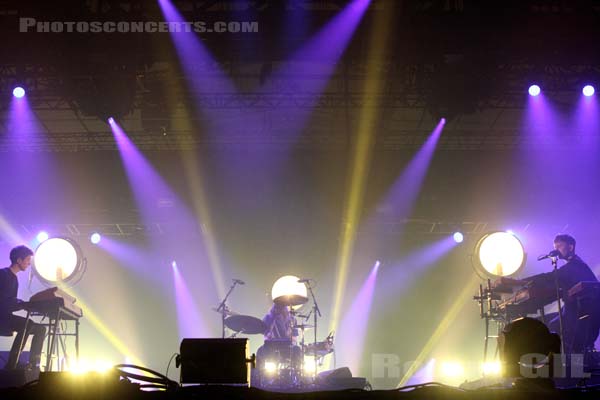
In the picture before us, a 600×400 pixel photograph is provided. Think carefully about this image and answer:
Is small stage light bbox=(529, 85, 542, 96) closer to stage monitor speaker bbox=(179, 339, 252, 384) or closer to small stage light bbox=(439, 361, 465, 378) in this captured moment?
small stage light bbox=(439, 361, 465, 378)

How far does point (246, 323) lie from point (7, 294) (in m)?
2.47

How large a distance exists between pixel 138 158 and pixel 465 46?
6.08 m

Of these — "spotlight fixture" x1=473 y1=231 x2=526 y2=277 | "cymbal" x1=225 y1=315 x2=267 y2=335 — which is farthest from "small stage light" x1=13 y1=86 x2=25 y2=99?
"spotlight fixture" x1=473 y1=231 x2=526 y2=277

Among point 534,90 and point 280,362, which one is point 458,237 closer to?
point 534,90

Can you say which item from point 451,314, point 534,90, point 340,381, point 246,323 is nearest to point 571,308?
point 340,381

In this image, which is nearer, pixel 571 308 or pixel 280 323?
pixel 571 308

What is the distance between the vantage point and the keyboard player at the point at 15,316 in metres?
6.12

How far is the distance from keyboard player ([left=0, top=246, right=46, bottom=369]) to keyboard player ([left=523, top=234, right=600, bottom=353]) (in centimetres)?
486

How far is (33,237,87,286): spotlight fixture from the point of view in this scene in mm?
8773

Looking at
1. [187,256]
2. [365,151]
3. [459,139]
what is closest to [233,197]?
[187,256]

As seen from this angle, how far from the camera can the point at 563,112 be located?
10281mm

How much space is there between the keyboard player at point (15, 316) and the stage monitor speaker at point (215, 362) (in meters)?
4.94

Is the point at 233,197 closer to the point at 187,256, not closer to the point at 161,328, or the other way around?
the point at 187,256

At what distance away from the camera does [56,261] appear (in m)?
9.01
